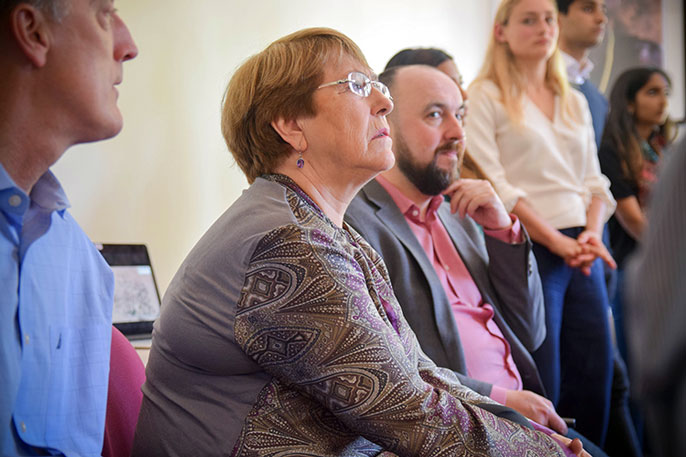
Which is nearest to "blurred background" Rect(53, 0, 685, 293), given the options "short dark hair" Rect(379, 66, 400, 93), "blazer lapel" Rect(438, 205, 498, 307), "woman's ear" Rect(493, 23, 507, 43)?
"short dark hair" Rect(379, 66, 400, 93)

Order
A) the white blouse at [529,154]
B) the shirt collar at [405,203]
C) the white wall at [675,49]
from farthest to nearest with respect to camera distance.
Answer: the white wall at [675,49] < the white blouse at [529,154] < the shirt collar at [405,203]

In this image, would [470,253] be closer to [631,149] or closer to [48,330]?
[48,330]

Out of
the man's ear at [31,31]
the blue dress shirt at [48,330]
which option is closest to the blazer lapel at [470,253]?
the blue dress shirt at [48,330]

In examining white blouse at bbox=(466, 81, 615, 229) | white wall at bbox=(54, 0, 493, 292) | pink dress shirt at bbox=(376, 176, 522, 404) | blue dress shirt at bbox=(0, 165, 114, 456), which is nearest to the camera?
blue dress shirt at bbox=(0, 165, 114, 456)

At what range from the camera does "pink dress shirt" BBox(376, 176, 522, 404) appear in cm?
187

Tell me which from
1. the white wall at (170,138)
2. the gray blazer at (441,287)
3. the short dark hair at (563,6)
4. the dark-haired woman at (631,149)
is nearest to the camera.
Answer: the gray blazer at (441,287)

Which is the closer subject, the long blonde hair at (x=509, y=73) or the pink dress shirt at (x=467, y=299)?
the pink dress shirt at (x=467, y=299)

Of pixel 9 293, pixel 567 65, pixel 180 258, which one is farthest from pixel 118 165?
pixel 567 65

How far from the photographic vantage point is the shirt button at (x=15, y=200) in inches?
35.1

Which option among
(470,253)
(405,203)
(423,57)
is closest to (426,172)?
(405,203)

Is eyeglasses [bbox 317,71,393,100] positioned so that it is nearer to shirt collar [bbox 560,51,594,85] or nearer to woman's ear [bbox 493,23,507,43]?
woman's ear [bbox 493,23,507,43]

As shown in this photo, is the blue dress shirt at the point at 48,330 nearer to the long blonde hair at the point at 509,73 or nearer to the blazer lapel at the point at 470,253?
the blazer lapel at the point at 470,253

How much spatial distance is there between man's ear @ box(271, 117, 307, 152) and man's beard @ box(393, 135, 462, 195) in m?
0.68

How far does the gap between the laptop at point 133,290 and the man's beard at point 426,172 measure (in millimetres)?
825
